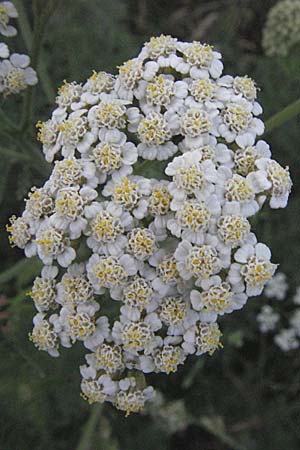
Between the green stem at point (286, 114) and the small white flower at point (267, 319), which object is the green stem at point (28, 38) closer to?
the green stem at point (286, 114)

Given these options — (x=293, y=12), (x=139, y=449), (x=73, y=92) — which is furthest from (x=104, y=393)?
(x=293, y=12)

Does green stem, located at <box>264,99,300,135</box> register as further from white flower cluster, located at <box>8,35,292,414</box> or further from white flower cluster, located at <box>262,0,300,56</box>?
white flower cluster, located at <box>262,0,300,56</box>

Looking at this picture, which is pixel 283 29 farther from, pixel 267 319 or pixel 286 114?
pixel 267 319

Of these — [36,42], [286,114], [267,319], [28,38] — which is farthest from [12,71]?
[267,319]

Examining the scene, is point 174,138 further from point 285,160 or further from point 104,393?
point 285,160

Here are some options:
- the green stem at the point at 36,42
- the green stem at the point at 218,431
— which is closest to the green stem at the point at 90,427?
the green stem at the point at 218,431

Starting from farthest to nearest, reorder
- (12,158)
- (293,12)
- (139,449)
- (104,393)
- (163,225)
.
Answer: (139,449), (293,12), (12,158), (104,393), (163,225)

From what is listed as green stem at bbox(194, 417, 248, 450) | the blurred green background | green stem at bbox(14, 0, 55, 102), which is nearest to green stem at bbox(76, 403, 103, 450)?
the blurred green background
